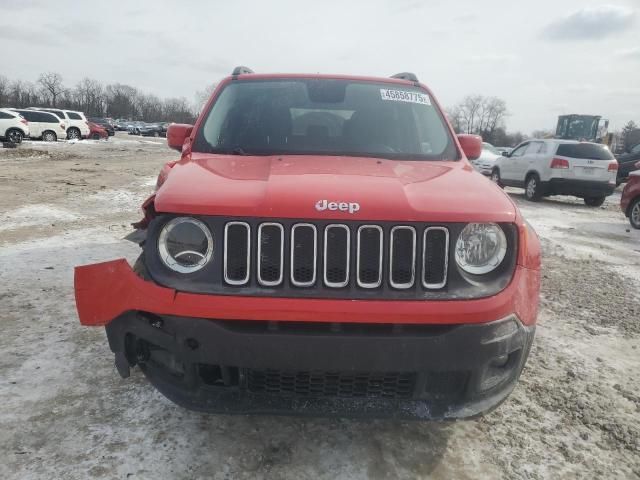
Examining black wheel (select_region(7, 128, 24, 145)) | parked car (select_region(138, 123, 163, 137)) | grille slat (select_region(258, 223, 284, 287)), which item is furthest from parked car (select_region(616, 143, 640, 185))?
parked car (select_region(138, 123, 163, 137))

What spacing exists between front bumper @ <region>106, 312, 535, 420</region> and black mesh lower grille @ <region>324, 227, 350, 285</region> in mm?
197

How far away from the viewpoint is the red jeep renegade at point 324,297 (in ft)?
6.36

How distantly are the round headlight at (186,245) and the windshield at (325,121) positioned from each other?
104cm

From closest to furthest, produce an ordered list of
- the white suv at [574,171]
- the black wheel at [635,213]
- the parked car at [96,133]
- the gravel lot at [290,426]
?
the gravel lot at [290,426] → the black wheel at [635,213] → the white suv at [574,171] → the parked car at [96,133]

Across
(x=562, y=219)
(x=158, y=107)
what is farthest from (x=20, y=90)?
(x=562, y=219)

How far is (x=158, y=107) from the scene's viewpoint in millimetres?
105750

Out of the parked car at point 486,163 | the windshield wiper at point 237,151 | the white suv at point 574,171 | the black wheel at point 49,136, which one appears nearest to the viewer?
the windshield wiper at point 237,151

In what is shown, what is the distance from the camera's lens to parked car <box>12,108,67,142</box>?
27.7 m

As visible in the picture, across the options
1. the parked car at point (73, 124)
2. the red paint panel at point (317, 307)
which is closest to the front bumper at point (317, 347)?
the red paint panel at point (317, 307)

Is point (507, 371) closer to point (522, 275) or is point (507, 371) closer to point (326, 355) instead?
point (522, 275)

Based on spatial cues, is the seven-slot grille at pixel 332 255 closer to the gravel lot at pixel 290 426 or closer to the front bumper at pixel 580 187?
the gravel lot at pixel 290 426

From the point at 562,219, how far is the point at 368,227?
9.05 m

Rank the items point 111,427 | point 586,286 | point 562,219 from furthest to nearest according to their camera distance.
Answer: point 562,219
point 586,286
point 111,427

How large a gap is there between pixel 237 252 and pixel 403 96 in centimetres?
211
